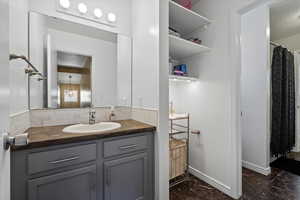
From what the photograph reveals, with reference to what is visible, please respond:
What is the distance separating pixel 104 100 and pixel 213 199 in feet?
5.60

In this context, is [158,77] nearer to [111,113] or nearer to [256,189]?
[111,113]

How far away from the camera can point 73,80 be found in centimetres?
153

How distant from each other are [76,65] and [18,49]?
0.53m

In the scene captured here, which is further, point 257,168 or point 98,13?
point 257,168

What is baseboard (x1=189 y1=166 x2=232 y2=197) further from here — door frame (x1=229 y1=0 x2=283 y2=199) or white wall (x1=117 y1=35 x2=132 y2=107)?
white wall (x1=117 y1=35 x2=132 y2=107)

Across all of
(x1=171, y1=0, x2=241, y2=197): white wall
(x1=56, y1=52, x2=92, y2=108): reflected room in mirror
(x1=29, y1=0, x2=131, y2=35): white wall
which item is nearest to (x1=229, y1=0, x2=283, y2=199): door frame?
(x1=171, y1=0, x2=241, y2=197): white wall

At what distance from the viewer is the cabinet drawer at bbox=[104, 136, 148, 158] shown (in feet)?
3.80

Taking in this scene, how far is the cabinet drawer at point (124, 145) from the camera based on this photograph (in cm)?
116

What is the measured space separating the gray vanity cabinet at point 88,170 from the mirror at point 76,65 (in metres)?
0.61

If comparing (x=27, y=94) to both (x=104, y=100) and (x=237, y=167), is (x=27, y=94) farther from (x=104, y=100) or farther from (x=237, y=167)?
(x=237, y=167)

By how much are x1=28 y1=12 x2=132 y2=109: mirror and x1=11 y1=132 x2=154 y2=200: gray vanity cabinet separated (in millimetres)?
613

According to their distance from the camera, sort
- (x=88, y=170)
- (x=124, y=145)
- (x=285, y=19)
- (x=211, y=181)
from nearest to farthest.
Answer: (x=88, y=170), (x=124, y=145), (x=211, y=181), (x=285, y=19)

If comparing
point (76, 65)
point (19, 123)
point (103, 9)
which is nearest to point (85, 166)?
point (19, 123)

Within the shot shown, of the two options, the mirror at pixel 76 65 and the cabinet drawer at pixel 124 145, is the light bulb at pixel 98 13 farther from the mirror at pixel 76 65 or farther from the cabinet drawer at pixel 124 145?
the cabinet drawer at pixel 124 145
